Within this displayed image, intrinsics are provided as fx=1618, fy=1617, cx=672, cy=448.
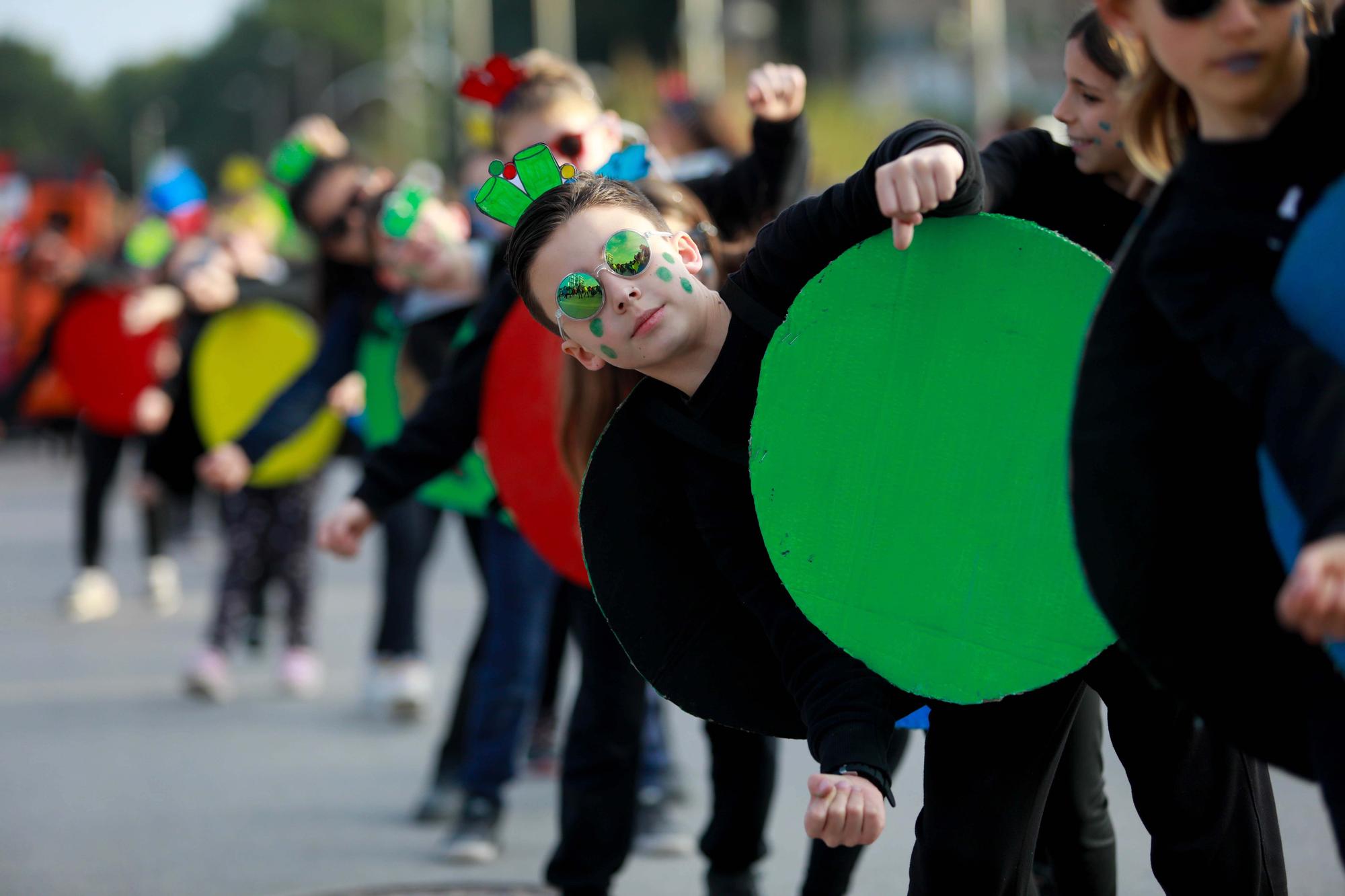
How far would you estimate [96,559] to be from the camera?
9219mm

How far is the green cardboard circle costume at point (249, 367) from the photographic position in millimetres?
6844

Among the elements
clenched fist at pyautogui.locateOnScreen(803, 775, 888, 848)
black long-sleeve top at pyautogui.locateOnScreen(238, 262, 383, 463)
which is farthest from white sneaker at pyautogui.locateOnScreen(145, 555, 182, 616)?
clenched fist at pyautogui.locateOnScreen(803, 775, 888, 848)

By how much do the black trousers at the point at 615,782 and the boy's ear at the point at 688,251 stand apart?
1121 mm

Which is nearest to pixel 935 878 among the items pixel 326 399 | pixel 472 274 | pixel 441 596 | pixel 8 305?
A: pixel 472 274

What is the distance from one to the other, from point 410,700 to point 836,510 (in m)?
4.00

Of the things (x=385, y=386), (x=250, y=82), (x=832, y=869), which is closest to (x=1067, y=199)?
(x=832, y=869)

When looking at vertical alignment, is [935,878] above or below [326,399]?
below

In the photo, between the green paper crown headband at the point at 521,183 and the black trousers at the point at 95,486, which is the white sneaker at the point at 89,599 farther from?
the green paper crown headband at the point at 521,183

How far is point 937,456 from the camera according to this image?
7.90 ft

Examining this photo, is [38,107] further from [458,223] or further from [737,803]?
[737,803]

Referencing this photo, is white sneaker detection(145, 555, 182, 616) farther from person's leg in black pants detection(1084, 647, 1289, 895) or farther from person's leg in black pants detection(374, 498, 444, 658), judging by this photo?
person's leg in black pants detection(1084, 647, 1289, 895)

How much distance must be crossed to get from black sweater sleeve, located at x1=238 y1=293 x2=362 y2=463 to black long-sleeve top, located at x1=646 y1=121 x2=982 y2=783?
126 inches

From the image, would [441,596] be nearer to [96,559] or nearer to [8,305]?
[96,559]

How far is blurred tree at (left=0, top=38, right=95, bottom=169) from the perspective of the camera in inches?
3250
